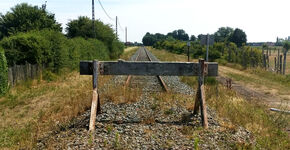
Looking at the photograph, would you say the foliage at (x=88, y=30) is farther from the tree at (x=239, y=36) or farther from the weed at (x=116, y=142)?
the tree at (x=239, y=36)

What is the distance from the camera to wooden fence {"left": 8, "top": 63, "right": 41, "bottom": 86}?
10136 millimetres

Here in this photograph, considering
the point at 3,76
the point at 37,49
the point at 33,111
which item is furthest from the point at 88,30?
the point at 33,111

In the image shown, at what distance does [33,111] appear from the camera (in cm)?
720

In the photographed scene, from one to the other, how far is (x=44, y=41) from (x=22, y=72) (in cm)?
223

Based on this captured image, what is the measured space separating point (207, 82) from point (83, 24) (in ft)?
63.3

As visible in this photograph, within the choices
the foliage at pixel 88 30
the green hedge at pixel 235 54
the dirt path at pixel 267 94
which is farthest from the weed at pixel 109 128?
the foliage at pixel 88 30

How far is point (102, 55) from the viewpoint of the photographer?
24719 mm

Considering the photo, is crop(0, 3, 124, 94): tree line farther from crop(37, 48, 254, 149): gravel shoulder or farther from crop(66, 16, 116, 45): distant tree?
crop(37, 48, 254, 149): gravel shoulder

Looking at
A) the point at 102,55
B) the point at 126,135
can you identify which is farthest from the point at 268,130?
the point at 102,55

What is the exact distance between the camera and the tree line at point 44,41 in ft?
37.0

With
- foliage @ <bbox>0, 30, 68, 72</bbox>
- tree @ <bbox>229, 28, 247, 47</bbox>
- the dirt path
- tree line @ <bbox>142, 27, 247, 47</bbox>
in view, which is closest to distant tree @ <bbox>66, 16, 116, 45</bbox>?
foliage @ <bbox>0, 30, 68, 72</bbox>

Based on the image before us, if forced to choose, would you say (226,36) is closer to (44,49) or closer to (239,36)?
(239,36)

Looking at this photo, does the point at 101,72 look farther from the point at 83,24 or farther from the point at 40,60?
the point at 83,24

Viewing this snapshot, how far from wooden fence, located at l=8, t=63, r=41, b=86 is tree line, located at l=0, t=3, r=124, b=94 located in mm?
332
